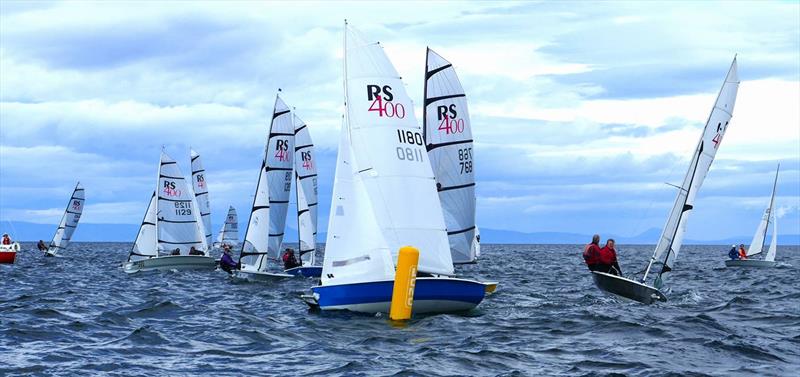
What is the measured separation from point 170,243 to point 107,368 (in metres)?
35.0

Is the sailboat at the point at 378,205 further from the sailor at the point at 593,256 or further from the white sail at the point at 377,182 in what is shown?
the sailor at the point at 593,256

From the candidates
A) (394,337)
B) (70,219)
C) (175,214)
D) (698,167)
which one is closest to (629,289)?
(698,167)

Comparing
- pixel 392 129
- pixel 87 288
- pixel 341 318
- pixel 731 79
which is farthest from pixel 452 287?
pixel 87 288

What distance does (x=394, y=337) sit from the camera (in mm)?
17266

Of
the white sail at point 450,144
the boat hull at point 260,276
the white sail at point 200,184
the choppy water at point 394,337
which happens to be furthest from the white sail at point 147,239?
the white sail at point 450,144

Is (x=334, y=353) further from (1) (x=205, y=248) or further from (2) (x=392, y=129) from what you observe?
(1) (x=205, y=248)

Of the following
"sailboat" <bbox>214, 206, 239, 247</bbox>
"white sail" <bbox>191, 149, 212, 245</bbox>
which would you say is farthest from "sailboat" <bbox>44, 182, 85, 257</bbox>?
"sailboat" <bbox>214, 206, 239, 247</bbox>

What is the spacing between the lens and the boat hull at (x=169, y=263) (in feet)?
146

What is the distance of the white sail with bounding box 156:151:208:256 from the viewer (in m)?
48.0

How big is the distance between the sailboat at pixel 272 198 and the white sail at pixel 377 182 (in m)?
15.8

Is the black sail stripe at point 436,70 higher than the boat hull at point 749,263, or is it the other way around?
the black sail stripe at point 436,70

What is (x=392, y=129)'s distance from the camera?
2138 centimetres

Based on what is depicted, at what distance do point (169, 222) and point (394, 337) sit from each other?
108 ft

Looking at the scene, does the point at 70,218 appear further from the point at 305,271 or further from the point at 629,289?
the point at 629,289
